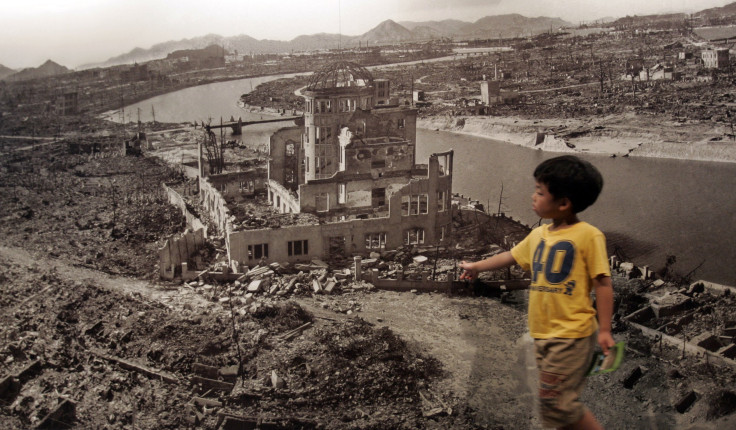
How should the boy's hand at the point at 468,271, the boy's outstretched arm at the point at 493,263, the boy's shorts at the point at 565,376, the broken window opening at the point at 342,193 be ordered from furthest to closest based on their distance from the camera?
1. the broken window opening at the point at 342,193
2. the boy's hand at the point at 468,271
3. the boy's outstretched arm at the point at 493,263
4. the boy's shorts at the point at 565,376

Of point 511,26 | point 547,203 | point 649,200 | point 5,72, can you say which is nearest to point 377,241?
point 649,200

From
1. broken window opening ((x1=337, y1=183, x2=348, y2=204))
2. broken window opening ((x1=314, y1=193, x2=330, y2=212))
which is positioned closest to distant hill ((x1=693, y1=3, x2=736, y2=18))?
broken window opening ((x1=337, y1=183, x2=348, y2=204))

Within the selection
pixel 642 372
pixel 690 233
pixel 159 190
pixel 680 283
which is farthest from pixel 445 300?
pixel 159 190

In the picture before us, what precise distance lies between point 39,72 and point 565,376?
23.4 metres

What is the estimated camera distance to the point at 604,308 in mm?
2873

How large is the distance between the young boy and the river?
12911 millimetres

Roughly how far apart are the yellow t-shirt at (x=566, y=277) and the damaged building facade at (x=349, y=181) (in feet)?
35.3

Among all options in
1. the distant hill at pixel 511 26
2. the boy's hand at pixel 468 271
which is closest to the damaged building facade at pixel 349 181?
the distant hill at pixel 511 26

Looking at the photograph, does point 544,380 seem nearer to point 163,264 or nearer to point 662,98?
point 163,264

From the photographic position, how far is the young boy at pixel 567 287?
2.91 meters

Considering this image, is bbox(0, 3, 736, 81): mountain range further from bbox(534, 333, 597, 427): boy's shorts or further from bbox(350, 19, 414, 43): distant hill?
bbox(534, 333, 597, 427): boy's shorts

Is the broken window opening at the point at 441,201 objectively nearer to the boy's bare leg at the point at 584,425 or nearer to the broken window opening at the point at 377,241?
the broken window opening at the point at 377,241

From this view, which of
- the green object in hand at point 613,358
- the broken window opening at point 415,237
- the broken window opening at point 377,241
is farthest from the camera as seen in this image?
the broken window opening at point 415,237

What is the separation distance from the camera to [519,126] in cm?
2383
